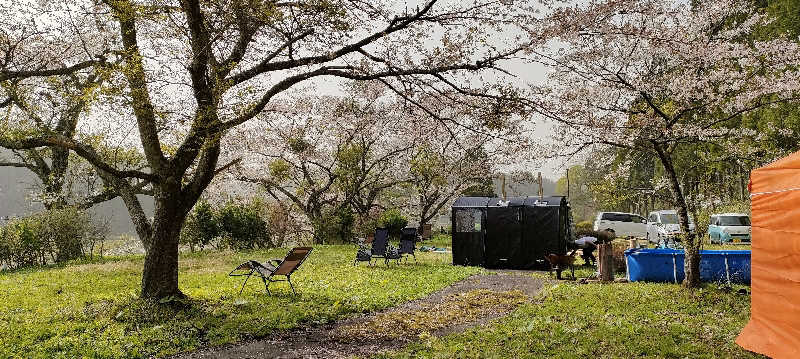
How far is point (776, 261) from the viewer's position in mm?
5344

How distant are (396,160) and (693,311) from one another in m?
19.1

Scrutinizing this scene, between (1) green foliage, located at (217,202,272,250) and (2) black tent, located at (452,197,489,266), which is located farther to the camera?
(1) green foliage, located at (217,202,272,250)

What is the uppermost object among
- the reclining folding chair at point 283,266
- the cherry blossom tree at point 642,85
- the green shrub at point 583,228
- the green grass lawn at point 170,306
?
the cherry blossom tree at point 642,85

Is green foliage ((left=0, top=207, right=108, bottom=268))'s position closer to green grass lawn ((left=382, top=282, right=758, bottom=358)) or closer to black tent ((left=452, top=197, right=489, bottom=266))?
black tent ((left=452, top=197, right=489, bottom=266))

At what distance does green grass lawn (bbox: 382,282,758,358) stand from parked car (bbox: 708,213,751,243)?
1458 centimetres

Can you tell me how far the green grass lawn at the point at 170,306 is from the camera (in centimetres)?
598

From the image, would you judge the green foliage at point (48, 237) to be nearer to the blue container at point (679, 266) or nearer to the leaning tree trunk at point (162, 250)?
the leaning tree trunk at point (162, 250)

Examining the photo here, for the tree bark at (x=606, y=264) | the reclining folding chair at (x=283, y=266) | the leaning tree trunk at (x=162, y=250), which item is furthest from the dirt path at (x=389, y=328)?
the leaning tree trunk at (x=162, y=250)

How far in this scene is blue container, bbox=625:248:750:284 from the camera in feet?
30.5

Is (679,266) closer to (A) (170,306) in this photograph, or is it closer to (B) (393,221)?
(A) (170,306)

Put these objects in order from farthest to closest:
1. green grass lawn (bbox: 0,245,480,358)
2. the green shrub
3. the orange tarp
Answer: the green shrub → green grass lawn (bbox: 0,245,480,358) → the orange tarp

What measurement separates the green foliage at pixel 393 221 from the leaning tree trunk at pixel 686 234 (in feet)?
57.8

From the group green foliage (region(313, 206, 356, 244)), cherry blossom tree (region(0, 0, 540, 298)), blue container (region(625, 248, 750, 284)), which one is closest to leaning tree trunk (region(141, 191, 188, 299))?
cherry blossom tree (region(0, 0, 540, 298))

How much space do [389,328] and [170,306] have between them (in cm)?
327
